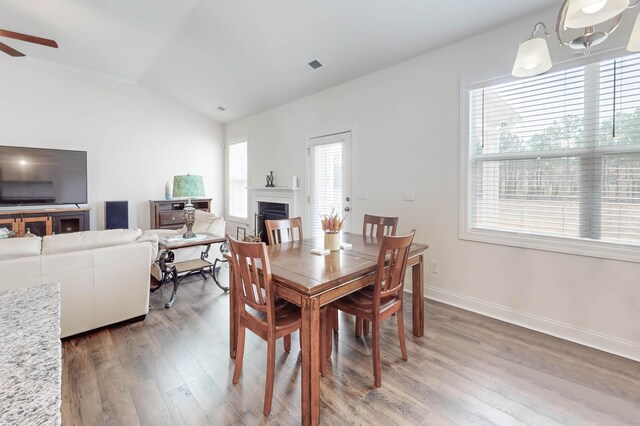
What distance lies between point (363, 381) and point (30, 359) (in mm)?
1783

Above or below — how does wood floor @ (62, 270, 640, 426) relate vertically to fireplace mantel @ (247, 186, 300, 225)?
Answer: below

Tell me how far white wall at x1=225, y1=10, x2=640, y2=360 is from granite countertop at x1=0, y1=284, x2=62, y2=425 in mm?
3200

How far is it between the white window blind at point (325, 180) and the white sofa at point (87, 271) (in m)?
2.43

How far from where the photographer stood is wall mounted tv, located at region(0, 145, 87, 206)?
4.71 metres

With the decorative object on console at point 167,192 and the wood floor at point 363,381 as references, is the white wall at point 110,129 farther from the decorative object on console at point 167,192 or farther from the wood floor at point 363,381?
the wood floor at point 363,381

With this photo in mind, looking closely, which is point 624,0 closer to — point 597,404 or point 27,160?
point 597,404

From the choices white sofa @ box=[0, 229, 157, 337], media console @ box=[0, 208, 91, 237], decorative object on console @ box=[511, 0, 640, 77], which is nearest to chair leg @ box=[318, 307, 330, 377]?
white sofa @ box=[0, 229, 157, 337]

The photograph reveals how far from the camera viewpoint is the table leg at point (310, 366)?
5.28 feet

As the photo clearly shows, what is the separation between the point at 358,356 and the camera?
7.51 feet

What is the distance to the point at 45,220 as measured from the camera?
479cm

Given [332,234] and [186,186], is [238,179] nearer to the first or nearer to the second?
[186,186]

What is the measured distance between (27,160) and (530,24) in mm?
6798

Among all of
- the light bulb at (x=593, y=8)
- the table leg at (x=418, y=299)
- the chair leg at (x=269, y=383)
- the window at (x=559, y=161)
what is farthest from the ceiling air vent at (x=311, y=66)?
the chair leg at (x=269, y=383)

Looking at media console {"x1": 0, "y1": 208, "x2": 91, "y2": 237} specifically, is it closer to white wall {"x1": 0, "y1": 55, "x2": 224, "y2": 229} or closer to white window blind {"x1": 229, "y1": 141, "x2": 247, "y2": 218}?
white wall {"x1": 0, "y1": 55, "x2": 224, "y2": 229}
